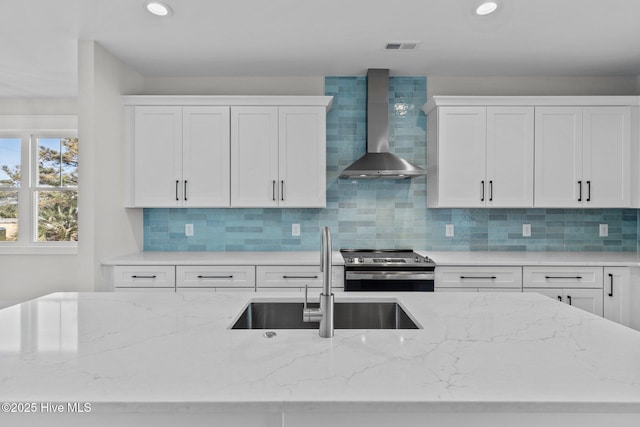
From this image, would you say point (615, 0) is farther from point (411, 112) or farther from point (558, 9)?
point (411, 112)

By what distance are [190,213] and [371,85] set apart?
210 centimetres

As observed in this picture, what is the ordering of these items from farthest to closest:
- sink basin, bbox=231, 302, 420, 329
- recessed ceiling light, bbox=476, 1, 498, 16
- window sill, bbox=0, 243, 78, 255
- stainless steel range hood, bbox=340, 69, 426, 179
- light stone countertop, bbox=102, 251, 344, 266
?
window sill, bbox=0, 243, 78, 255 → stainless steel range hood, bbox=340, 69, 426, 179 → light stone countertop, bbox=102, 251, 344, 266 → recessed ceiling light, bbox=476, 1, 498, 16 → sink basin, bbox=231, 302, 420, 329

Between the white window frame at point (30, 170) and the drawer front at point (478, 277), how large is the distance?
411cm

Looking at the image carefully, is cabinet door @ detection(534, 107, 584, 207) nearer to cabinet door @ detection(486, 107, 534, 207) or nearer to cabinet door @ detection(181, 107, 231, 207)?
cabinet door @ detection(486, 107, 534, 207)

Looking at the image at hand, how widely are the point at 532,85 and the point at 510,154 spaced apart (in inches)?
34.9

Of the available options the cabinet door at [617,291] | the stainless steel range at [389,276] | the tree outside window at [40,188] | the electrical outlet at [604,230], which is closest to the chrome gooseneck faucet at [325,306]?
the stainless steel range at [389,276]

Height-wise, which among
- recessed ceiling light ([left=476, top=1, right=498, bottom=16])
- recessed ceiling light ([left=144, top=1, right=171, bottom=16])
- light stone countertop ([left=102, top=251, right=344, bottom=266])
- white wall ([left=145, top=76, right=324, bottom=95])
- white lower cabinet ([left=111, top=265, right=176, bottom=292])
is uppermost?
recessed ceiling light ([left=476, top=1, right=498, bottom=16])

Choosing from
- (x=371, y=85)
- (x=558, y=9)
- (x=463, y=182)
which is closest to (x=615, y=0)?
(x=558, y=9)

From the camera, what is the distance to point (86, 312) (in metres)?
1.38

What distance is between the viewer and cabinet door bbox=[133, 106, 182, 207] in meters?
3.26

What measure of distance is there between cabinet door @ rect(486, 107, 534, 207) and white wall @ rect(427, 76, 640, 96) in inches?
17.9

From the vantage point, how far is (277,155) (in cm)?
327

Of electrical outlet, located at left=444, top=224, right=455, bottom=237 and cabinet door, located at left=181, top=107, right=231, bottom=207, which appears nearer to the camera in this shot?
cabinet door, located at left=181, top=107, right=231, bottom=207

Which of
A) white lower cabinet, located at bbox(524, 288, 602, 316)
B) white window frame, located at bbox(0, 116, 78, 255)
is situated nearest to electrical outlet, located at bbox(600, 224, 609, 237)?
white lower cabinet, located at bbox(524, 288, 602, 316)
